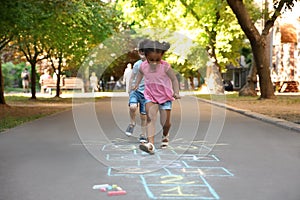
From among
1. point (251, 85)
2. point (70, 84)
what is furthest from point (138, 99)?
point (70, 84)

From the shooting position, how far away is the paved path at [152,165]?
6.00 metres

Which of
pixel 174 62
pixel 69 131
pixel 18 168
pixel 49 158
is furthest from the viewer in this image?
pixel 174 62

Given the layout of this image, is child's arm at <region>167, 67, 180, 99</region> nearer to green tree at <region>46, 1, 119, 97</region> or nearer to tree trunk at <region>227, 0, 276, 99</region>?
green tree at <region>46, 1, 119, 97</region>

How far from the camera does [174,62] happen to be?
48562 millimetres

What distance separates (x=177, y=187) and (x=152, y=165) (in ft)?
Answer: 5.18

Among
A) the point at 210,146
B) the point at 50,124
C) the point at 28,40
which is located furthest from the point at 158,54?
A: the point at 28,40

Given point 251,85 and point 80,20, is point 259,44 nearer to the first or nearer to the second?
point 251,85

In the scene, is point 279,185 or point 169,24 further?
point 169,24

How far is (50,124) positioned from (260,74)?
54.5 ft

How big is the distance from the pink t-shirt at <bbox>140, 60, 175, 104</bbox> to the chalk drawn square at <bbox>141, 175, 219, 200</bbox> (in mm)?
2437

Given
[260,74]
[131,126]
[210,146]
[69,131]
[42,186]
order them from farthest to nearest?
[260,74], [69,131], [131,126], [210,146], [42,186]

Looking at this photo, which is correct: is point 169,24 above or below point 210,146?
above

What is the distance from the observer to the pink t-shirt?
29.5ft

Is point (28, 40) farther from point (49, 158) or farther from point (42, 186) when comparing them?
point (42, 186)
